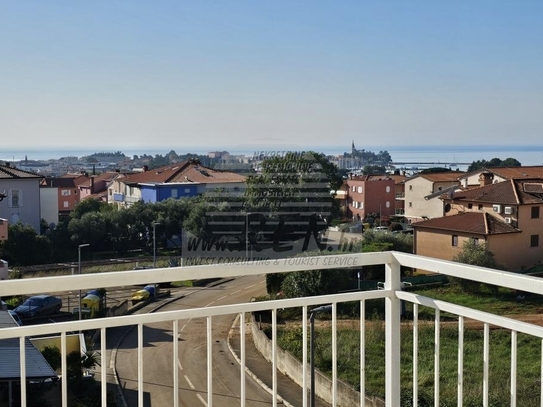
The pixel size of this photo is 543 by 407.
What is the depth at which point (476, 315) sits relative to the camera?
1.68 metres

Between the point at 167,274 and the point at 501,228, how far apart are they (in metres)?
21.1

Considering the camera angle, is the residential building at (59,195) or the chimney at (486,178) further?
the residential building at (59,195)

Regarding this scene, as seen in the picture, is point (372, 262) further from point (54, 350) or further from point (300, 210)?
point (300, 210)

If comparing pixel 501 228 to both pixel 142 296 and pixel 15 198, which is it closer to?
pixel 142 296

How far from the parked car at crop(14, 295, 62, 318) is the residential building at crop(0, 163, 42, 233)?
442 inches

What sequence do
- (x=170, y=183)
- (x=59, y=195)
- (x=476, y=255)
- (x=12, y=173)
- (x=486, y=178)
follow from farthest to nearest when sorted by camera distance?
(x=59, y=195) < (x=170, y=183) < (x=486, y=178) < (x=12, y=173) < (x=476, y=255)

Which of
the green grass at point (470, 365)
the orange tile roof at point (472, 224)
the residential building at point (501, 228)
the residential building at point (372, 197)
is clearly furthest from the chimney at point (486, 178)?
the green grass at point (470, 365)

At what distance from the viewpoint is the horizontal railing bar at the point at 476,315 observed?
1.55 meters

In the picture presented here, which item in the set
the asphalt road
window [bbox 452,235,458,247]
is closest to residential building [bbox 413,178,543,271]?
window [bbox 452,235,458,247]

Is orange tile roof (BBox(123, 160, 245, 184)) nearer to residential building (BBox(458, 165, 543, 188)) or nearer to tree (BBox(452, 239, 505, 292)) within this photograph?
residential building (BBox(458, 165, 543, 188))

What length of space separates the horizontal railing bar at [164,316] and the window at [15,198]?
1021 inches

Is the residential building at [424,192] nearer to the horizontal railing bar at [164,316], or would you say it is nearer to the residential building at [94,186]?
the residential building at [94,186]

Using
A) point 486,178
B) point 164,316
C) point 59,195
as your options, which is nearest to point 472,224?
point 486,178

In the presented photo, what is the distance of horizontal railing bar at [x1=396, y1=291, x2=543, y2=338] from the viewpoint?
155 centimetres
